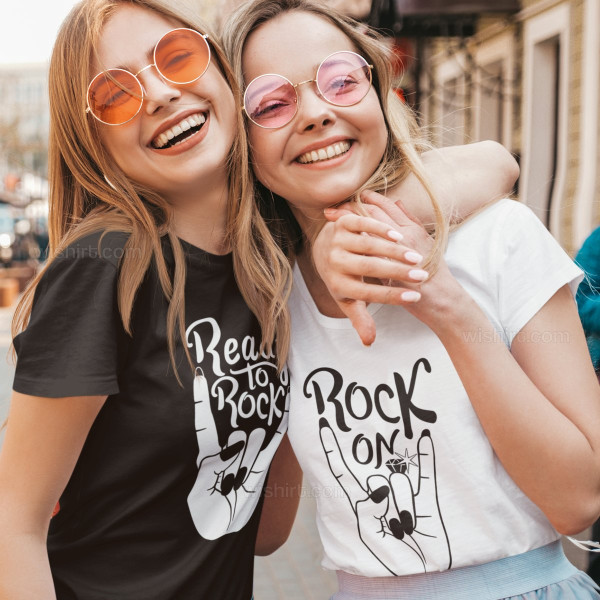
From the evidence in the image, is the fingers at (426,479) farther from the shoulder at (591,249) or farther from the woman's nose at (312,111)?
the shoulder at (591,249)

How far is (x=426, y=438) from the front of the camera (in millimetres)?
1663

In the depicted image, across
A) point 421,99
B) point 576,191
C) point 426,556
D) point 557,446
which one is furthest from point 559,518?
point 421,99

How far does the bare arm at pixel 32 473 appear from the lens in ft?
5.02

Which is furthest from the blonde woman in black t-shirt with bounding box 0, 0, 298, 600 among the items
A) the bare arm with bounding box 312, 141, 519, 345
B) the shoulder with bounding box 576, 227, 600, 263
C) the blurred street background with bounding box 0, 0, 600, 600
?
the blurred street background with bounding box 0, 0, 600, 600

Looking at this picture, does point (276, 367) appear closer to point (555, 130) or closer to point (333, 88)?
point (333, 88)

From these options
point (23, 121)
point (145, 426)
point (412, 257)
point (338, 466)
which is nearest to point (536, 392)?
point (412, 257)

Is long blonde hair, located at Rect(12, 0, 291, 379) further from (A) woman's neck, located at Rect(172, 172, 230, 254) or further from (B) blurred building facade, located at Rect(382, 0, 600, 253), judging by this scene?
(B) blurred building facade, located at Rect(382, 0, 600, 253)

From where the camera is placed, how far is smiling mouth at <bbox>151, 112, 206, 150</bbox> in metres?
1.83

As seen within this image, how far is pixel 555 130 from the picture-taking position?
27.6 ft

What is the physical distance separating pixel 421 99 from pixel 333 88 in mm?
8765

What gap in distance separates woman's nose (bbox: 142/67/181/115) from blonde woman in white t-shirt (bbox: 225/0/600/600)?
0.63 ft

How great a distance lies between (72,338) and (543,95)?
7948 millimetres

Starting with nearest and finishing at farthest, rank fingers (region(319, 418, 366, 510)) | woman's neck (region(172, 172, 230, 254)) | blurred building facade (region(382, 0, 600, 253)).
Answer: fingers (region(319, 418, 366, 510)) → woman's neck (region(172, 172, 230, 254)) → blurred building facade (region(382, 0, 600, 253))

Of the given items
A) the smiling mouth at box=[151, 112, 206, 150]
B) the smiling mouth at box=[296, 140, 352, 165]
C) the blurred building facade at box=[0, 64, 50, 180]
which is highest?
the smiling mouth at box=[151, 112, 206, 150]
